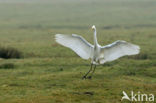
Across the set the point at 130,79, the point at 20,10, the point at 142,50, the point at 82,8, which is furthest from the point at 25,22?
the point at 130,79

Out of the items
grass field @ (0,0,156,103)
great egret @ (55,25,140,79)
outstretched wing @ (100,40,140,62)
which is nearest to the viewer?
grass field @ (0,0,156,103)

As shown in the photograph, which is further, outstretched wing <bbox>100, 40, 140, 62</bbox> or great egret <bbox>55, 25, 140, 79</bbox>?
great egret <bbox>55, 25, 140, 79</bbox>

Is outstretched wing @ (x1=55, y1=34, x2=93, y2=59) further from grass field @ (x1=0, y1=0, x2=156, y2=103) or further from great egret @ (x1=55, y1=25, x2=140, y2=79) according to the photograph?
grass field @ (x1=0, y1=0, x2=156, y2=103)

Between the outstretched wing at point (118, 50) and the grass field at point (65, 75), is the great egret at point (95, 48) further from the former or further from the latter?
the grass field at point (65, 75)

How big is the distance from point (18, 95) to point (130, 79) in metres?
4.23

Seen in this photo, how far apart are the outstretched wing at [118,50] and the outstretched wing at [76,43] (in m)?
0.46

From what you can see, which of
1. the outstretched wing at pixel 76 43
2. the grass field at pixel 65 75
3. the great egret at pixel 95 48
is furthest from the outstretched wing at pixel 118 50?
the grass field at pixel 65 75

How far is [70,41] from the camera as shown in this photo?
39.8 ft

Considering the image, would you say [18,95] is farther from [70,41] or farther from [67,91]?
[70,41]

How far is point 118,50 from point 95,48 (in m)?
0.75

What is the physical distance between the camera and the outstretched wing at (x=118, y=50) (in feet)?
38.9

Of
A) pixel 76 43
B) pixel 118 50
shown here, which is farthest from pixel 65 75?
pixel 118 50

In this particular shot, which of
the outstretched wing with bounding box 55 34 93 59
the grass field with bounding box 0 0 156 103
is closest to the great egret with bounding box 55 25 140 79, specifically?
the outstretched wing with bounding box 55 34 93 59

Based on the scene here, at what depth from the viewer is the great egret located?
11968 millimetres
